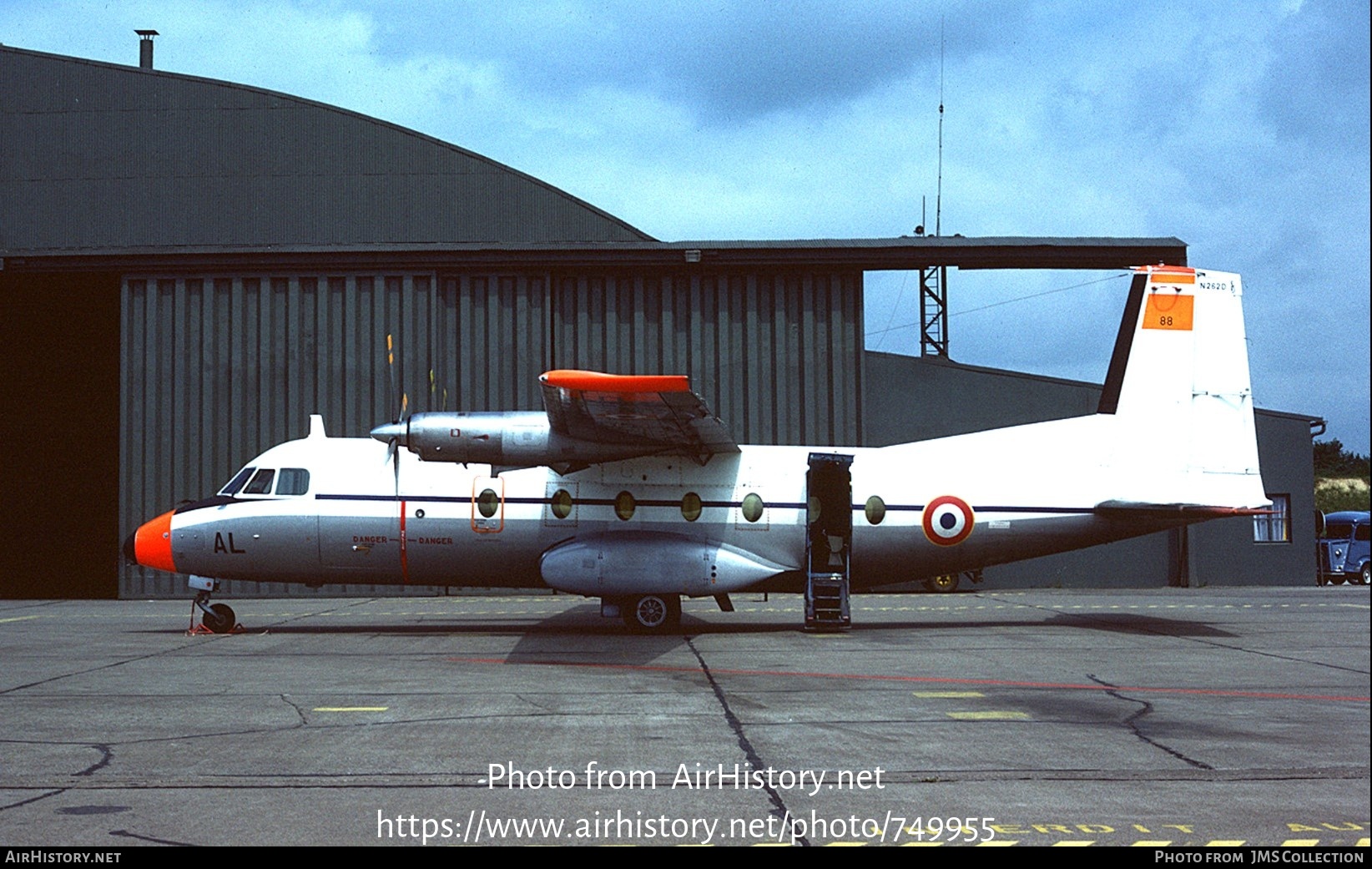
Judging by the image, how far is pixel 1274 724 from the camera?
34.3 feet

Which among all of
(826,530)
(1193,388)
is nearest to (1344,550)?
(1193,388)

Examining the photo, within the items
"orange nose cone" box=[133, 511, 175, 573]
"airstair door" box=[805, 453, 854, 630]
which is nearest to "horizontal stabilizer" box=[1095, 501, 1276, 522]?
"airstair door" box=[805, 453, 854, 630]

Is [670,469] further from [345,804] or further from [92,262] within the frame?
[92,262]

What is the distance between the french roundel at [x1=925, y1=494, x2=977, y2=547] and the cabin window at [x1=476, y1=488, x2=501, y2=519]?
6.87m

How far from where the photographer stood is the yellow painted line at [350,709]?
36.7 ft

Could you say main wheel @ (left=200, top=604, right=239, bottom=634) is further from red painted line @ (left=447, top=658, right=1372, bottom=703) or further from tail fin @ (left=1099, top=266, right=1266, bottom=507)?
tail fin @ (left=1099, top=266, right=1266, bottom=507)

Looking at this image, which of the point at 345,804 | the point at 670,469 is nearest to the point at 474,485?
the point at 670,469

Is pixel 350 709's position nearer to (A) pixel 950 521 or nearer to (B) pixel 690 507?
(B) pixel 690 507

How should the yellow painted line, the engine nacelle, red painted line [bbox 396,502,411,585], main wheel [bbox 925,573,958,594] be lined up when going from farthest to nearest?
main wheel [bbox 925,573,958,594] < red painted line [bbox 396,502,411,585] < the engine nacelle < the yellow painted line

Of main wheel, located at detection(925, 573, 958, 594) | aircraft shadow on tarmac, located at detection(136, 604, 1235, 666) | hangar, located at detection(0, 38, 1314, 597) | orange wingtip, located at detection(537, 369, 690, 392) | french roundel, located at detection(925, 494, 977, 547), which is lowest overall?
main wheel, located at detection(925, 573, 958, 594)

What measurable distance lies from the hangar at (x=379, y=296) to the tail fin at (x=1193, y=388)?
12.8 m

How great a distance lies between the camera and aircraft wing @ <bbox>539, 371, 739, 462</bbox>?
14.9 m
